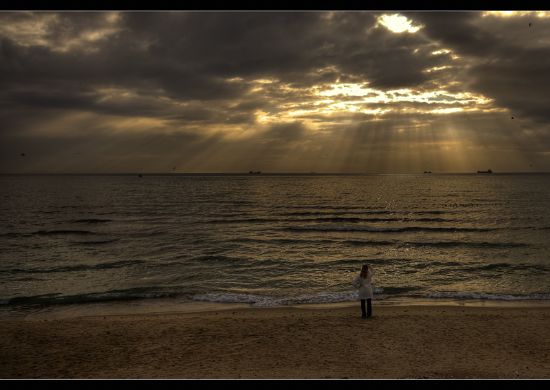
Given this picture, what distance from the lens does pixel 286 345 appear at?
12.2 metres

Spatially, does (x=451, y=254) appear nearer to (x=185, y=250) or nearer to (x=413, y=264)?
(x=413, y=264)

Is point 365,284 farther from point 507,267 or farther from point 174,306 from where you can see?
point 507,267

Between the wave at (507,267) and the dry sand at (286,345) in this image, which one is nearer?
the dry sand at (286,345)

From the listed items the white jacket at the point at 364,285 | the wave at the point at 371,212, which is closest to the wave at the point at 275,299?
the white jacket at the point at 364,285

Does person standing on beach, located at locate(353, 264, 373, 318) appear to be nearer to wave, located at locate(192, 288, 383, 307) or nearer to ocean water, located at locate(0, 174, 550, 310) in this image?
wave, located at locate(192, 288, 383, 307)

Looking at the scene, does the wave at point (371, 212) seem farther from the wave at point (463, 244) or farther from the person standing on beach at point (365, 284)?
the person standing on beach at point (365, 284)

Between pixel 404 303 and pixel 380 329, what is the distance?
5263 millimetres

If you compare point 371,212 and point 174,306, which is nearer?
point 174,306

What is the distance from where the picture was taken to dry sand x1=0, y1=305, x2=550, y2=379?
10.3 meters

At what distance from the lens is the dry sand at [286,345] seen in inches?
406

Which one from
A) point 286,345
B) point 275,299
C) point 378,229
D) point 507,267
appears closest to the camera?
point 286,345

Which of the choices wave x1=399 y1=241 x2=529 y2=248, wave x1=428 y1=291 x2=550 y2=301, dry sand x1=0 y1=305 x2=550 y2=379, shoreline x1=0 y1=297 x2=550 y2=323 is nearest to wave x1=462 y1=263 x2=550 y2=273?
wave x1=428 y1=291 x2=550 y2=301

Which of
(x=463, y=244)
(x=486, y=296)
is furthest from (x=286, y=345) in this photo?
(x=463, y=244)

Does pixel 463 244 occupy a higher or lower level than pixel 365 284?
lower
